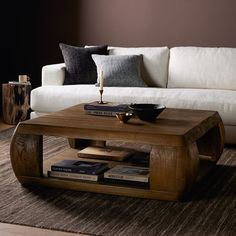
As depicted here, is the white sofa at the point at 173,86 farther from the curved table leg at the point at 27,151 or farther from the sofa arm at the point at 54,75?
the curved table leg at the point at 27,151

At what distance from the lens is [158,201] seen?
3.09 m

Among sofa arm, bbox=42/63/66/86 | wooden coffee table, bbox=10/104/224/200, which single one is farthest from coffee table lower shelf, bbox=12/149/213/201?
sofa arm, bbox=42/63/66/86

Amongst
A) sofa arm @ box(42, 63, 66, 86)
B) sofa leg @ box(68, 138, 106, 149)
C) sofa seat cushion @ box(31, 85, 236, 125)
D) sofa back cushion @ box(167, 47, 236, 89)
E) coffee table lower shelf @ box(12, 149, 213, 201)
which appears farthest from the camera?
sofa arm @ box(42, 63, 66, 86)

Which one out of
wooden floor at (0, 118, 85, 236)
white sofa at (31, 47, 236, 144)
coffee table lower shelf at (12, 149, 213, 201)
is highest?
white sofa at (31, 47, 236, 144)

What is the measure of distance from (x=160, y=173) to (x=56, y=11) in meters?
3.52

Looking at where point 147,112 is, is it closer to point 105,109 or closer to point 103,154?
point 105,109

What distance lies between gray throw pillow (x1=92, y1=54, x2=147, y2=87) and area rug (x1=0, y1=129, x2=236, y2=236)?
5.83 ft

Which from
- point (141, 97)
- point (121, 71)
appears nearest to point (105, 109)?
point (141, 97)

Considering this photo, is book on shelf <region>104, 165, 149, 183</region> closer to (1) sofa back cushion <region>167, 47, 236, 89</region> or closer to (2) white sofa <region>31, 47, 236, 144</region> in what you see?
(2) white sofa <region>31, 47, 236, 144</region>

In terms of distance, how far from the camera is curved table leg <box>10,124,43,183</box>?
10.8 ft

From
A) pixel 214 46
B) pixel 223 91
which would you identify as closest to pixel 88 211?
pixel 223 91

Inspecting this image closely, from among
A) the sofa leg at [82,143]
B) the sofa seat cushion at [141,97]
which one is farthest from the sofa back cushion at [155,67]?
the sofa leg at [82,143]

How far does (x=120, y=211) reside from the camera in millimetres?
2922

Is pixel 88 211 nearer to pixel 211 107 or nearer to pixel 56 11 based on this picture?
pixel 211 107
